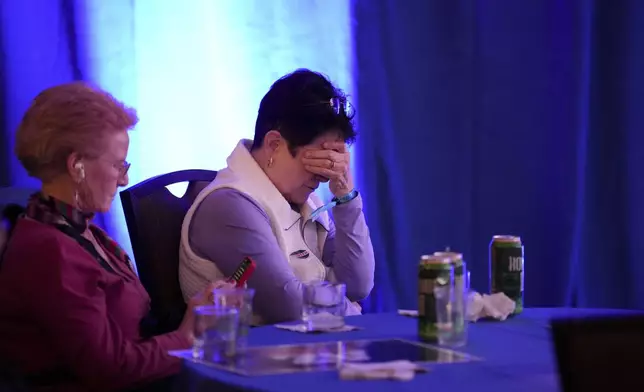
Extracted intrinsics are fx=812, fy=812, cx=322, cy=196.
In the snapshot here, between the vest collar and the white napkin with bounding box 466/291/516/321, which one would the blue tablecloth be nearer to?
the white napkin with bounding box 466/291/516/321

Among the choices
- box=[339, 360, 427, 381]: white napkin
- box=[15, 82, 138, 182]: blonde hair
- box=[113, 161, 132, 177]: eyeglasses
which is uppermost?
box=[15, 82, 138, 182]: blonde hair

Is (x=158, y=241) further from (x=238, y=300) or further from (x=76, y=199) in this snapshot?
(x=238, y=300)

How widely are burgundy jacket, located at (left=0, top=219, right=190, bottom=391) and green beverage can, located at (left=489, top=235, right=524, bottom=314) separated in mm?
681

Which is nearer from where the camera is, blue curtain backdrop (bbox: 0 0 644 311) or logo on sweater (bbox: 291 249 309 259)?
logo on sweater (bbox: 291 249 309 259)

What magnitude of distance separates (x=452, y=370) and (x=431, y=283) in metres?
0.19

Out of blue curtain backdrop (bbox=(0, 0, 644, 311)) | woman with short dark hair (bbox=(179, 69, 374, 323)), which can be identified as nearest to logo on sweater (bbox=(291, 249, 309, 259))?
woman with short dark hair (bbox=(179, 69, 374, 323))

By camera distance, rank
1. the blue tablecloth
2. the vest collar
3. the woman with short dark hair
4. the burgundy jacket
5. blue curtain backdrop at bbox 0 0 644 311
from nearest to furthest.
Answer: the blue tablecloth < the burgundy jacket < the woman with short dark hair < the vest collar < blue curtain backdrop at bbox 0 0 644 311

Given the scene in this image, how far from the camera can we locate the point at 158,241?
2.02 metres

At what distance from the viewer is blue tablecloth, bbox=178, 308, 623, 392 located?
1100 mm

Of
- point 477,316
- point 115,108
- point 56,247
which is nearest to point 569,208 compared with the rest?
point 477,316

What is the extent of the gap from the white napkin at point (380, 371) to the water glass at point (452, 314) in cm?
20

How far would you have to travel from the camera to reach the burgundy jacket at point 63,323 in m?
1.42

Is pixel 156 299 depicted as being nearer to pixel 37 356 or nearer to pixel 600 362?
pixel 37 356

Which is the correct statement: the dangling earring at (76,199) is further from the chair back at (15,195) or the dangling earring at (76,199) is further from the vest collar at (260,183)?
the vest collar at (260,183)
